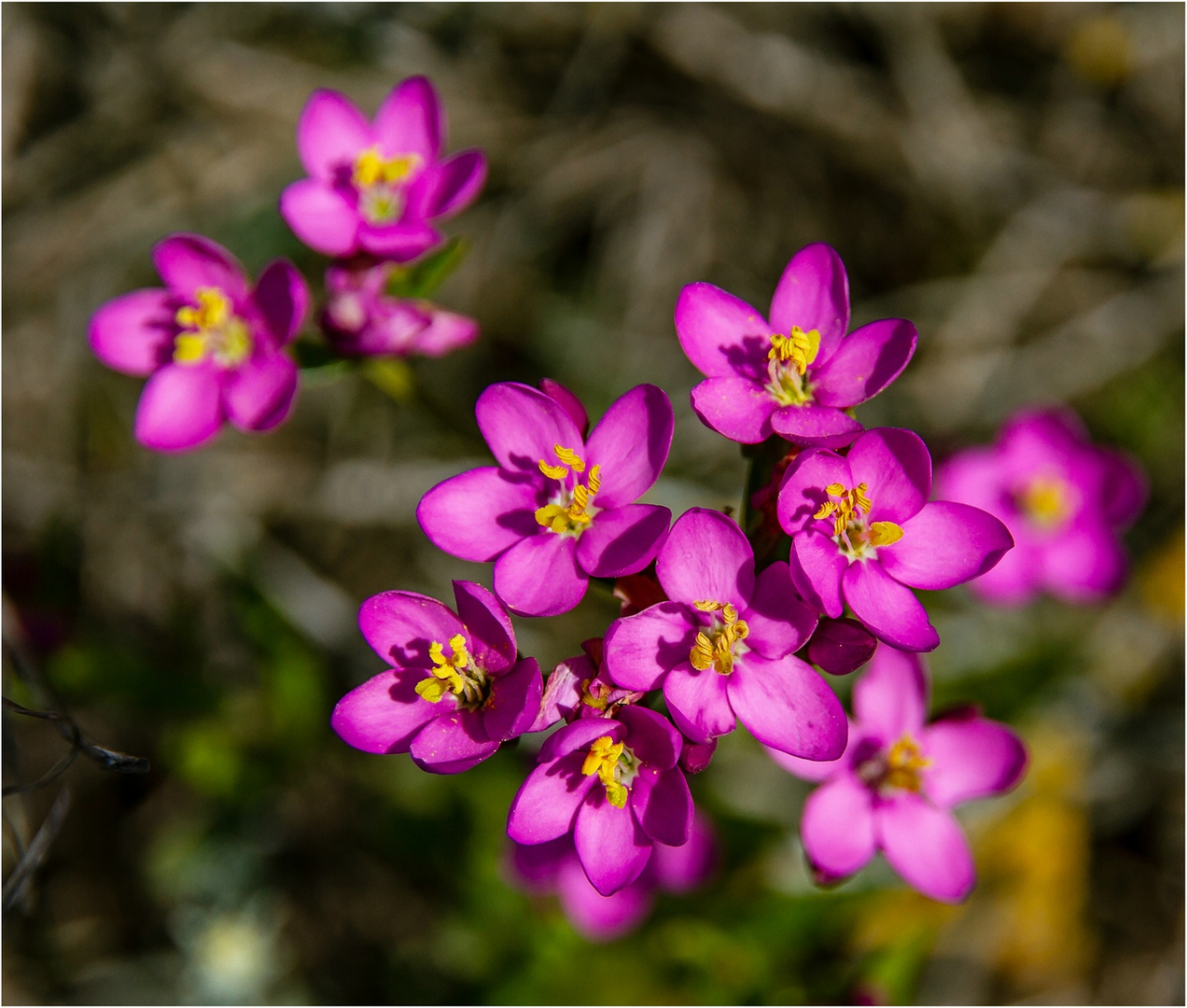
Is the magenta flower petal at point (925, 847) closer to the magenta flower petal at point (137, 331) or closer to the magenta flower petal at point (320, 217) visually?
the magenta flower petal at point (320, 217)

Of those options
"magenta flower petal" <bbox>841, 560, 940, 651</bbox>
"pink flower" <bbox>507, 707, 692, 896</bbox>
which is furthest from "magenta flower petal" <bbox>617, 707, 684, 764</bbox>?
"magenta flower petal" <bbox>841, 560, 940, 651</bbox>

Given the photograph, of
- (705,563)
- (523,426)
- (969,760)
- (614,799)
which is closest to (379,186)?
(523,426)

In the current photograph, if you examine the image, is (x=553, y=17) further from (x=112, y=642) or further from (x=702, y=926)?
(x=702, y=926)

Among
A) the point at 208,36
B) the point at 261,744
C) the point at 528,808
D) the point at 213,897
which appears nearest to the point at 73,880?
the point at 213,897

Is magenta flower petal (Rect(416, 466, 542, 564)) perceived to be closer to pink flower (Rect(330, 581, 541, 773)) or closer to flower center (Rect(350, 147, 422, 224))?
pink flower (Rect(330, 581, 541, 773))

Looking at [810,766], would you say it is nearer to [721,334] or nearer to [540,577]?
[540,577]

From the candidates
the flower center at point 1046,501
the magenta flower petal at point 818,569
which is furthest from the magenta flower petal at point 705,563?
the flower center at point 1046,501
